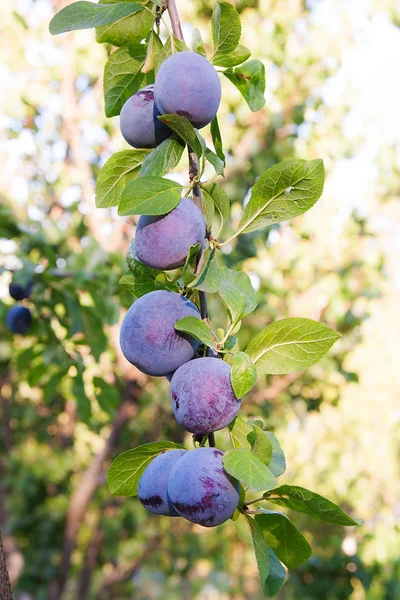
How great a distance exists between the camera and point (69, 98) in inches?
141

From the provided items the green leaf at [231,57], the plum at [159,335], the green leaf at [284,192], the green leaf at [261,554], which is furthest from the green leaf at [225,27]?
the green leaf at [261,554]

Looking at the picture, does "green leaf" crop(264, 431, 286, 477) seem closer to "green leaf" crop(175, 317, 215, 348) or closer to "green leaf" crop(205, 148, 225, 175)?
"green leaf" crop(175, 317, 215, 348)

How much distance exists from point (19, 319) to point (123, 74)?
1160 millimetres

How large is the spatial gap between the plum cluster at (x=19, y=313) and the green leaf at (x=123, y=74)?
104 centimetres

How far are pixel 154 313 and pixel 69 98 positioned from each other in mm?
3216

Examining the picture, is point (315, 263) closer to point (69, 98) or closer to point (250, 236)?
point (250, 236)

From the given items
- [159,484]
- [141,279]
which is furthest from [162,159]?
[159,484]

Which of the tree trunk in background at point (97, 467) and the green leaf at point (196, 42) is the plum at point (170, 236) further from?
the tree trunk in background at point (97, 467)

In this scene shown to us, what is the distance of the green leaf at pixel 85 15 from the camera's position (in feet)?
2.46

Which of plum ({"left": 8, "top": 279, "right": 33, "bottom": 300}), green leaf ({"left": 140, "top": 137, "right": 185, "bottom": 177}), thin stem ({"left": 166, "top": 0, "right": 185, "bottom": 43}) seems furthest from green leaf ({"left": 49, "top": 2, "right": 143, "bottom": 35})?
plum ({"left": 8, "top": 279, "right": 33, "bottom": 300})

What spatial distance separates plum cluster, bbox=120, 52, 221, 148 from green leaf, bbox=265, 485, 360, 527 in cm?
43

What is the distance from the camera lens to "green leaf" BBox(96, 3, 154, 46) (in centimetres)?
85

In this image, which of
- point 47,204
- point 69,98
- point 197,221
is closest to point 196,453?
point 197,221

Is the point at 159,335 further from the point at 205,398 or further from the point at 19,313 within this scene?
the point at 19,313
